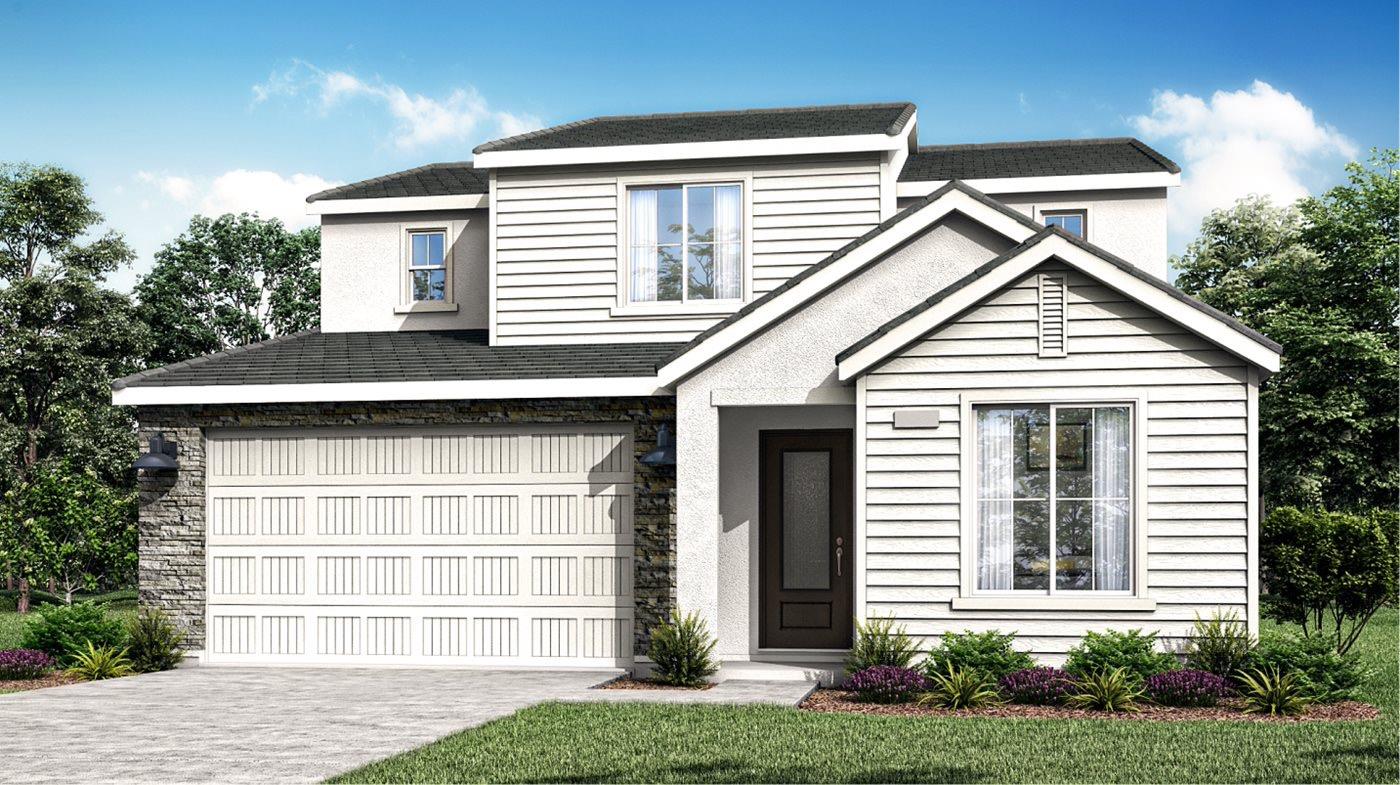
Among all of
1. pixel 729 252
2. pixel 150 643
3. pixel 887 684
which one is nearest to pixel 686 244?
pixel 729 252

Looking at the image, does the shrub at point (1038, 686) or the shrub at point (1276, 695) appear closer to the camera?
the shrub at point (1276, 695)

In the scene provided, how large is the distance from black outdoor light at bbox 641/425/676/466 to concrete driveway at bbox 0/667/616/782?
230 centimetres

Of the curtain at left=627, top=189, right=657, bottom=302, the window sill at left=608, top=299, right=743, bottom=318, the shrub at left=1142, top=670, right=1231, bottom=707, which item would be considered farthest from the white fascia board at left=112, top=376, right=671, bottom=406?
the shrub at left=1142, top=670, right=1231, bottom=707

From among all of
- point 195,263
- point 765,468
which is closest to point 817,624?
point 765,468

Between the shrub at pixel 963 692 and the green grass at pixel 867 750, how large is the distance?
90cm

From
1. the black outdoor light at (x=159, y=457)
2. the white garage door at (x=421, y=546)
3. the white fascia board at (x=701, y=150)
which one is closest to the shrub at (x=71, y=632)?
the white garage door at (x=421, y=546)

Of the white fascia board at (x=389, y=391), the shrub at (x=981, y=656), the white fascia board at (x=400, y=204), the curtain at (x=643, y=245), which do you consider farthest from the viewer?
the white fascia board at (x=400, y=204)

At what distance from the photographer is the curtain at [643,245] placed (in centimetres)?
1720

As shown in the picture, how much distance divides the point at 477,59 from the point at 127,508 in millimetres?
12823

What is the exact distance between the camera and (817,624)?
51.1 ft

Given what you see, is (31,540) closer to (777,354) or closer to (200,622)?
(200,622)

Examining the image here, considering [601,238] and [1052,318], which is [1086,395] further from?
[601,238]

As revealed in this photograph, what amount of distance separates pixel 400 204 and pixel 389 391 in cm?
421

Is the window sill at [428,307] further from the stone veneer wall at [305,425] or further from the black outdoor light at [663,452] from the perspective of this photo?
the black outdoor light at [663,452]
